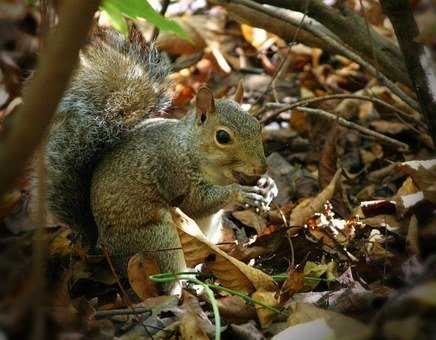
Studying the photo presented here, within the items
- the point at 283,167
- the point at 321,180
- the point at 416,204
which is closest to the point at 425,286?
the point at 416,204

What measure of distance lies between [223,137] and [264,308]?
852 millimetres

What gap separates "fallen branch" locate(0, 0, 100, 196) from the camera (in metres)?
1.00

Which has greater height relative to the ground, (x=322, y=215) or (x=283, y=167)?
(x=322, y=215)

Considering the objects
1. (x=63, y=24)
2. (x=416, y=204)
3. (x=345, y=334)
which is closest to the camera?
(x=63, y=24)

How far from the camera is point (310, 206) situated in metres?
2.87

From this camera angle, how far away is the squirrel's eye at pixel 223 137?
2.65 metres

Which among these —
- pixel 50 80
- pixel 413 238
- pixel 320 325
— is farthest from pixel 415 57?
pixel 50 80

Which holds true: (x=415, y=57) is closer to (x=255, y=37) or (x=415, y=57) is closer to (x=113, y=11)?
(x=113, y=11)

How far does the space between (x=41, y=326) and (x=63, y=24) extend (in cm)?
45

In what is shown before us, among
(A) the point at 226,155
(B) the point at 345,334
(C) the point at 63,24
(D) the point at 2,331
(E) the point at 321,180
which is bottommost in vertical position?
(E) the point at 321,180

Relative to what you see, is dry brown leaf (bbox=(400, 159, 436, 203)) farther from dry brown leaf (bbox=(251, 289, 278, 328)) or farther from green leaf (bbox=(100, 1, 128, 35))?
green leaf (bbox=(100, 1, 128, 35))

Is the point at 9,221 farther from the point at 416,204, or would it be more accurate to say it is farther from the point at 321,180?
the point at 416,204

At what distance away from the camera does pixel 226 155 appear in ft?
8.73

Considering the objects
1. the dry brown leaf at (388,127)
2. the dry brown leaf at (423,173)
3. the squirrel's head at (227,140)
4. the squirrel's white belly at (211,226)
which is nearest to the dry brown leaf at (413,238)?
the dry brown leaf at (423,173)
